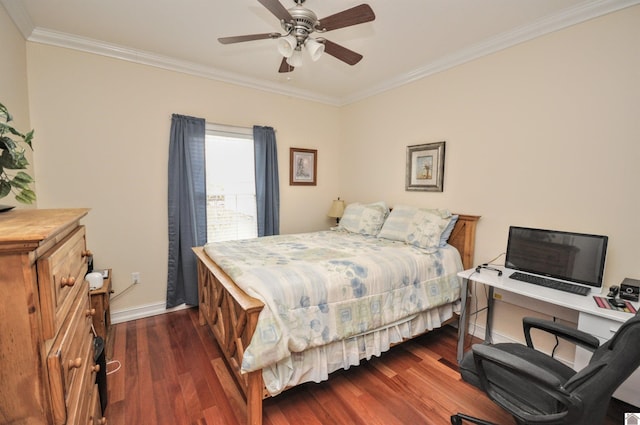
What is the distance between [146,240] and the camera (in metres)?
3.11

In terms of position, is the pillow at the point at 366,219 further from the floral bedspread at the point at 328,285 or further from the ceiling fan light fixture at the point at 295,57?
the ceiling fan light fixture at the point at 295,57

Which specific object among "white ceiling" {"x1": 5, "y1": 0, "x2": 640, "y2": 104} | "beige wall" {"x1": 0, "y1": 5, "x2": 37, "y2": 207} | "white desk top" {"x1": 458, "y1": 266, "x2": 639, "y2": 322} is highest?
"white ceiling" {"x1": 5, "y1": 0, "x2": 640, "y2": 104}

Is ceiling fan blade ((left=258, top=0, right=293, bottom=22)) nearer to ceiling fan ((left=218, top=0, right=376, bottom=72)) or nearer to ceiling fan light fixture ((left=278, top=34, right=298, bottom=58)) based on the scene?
ceiling fan ((left=218, top=0, right=376, bottom=72))

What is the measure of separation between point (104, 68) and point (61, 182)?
1.17 metres

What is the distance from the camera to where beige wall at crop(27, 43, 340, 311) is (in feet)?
8.63

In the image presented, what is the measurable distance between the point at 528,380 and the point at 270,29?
9.59 feet

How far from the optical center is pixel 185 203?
Answer: 322 cm

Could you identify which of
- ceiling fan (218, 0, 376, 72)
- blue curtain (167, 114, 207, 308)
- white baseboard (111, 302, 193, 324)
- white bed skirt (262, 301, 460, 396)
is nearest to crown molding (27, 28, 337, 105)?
blue curtain (167, 114, 207, 308)

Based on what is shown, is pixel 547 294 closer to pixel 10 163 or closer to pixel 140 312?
pixel 10 163

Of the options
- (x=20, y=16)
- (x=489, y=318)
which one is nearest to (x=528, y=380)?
(x=489, y=318)

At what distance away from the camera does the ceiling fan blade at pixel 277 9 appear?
159 centimetres

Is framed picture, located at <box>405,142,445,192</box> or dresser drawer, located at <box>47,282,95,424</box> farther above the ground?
framed picture, located at <box>405,142,445,192</box>

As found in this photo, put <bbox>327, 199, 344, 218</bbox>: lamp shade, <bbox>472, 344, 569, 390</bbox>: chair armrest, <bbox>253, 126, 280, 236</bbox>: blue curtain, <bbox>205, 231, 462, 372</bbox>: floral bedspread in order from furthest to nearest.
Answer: <bbox>327, 199, 344, 218</bbox>: lamp shade
<bbox>253, 126, 280, 236</bbox>: blue curtain
<bbox>205, 231, 462, 372</bbox>: floral bedspread
<bbox>472, 344, 569, 390</bbox>: chair armrest

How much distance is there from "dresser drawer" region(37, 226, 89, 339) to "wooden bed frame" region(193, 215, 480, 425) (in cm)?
79
